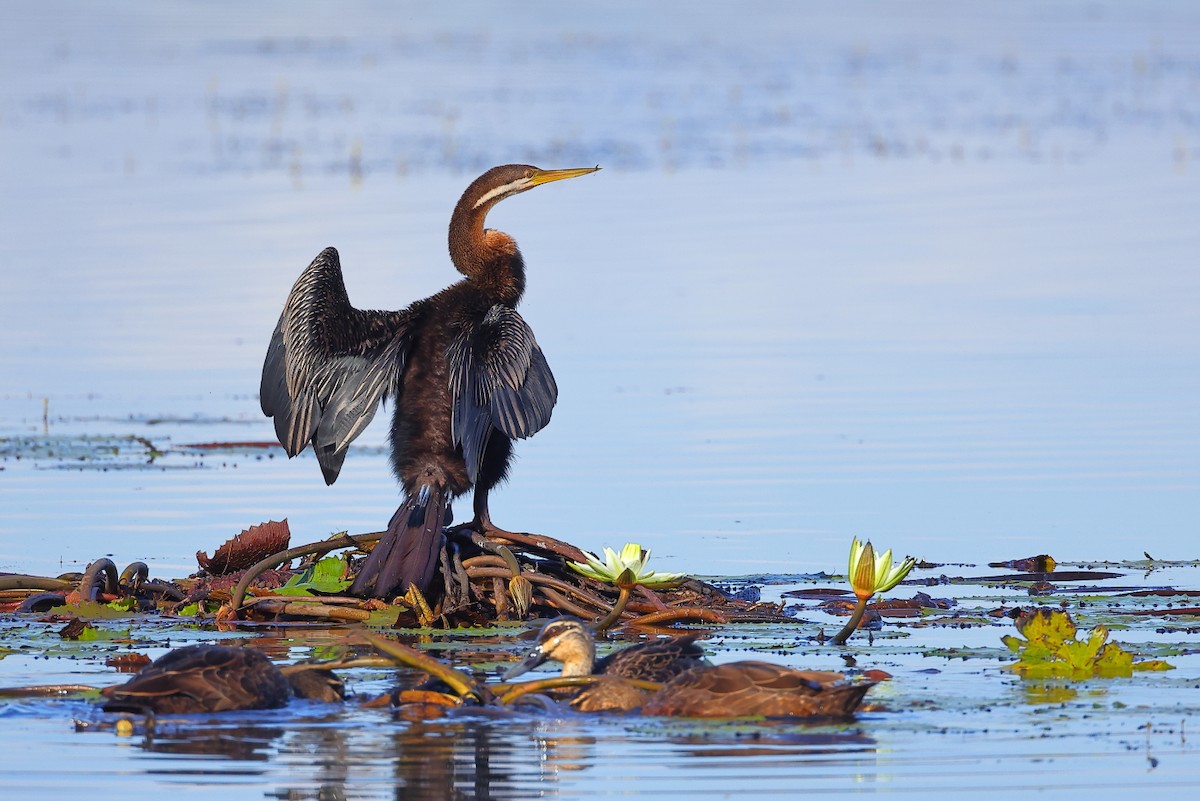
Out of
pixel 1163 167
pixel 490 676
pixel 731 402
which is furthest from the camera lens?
pixel 1163 167

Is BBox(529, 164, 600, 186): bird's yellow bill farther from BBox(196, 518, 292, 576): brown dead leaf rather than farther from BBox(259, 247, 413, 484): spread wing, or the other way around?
BBox(196, 518, 292, 576): brown dead leaf

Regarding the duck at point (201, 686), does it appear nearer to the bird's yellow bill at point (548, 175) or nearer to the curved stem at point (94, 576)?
the curved stem at point (94, 576)

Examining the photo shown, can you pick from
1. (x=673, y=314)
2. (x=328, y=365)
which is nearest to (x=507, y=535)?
(x=328, y=365)

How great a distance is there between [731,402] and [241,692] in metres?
6.88

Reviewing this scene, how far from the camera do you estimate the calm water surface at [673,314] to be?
11.0 meters

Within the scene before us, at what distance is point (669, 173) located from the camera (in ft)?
84.5

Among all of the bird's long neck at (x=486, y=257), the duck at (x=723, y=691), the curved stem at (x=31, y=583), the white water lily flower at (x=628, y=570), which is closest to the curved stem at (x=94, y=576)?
the curved stem at (x=31, y=583)

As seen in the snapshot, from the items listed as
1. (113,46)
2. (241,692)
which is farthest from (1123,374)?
(113,46)

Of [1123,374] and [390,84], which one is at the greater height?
[390,84]

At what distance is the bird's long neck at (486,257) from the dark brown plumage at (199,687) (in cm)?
324

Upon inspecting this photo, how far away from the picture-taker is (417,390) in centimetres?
1048

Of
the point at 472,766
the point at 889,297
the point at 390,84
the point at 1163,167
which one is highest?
the point at 390,84

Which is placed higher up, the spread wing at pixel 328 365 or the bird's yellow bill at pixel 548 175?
the bird's yellow bill at pixel 548 175

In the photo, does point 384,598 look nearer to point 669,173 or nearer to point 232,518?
point 232,518
